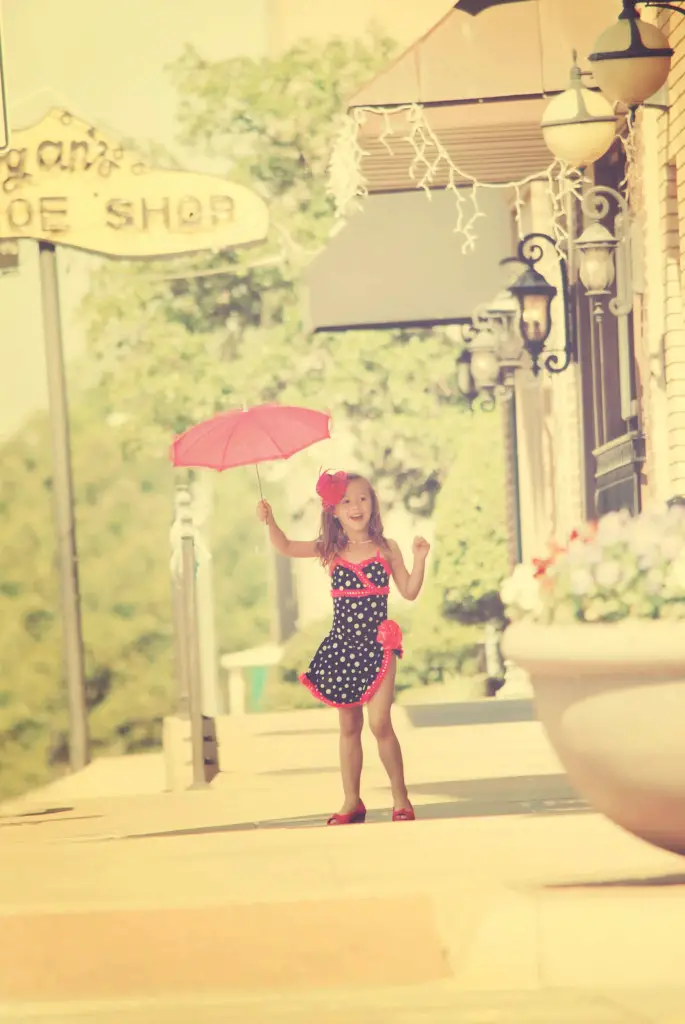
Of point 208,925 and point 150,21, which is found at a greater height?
point 150,21

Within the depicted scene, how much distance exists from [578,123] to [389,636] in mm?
4029

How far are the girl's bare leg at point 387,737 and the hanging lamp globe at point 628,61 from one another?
3.31 metres

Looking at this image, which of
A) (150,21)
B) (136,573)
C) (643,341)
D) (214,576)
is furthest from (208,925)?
(136,573)

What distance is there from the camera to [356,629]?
28.1 feet

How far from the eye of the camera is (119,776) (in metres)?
18.3

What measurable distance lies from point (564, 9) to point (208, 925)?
9.09m

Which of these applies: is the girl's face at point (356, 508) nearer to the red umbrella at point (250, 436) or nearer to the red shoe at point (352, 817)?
the red umbrella at point (250, 436)

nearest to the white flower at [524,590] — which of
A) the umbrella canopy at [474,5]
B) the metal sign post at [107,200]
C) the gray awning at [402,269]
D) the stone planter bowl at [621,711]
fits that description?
the stone planter bowl at [621,711]

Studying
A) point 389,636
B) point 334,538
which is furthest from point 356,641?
point 334,538

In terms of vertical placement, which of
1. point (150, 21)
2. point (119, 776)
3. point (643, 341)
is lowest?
point (119, 776)

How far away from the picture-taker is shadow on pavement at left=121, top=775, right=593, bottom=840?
8.41m

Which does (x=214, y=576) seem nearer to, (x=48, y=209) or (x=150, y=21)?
(x=150, y=21)

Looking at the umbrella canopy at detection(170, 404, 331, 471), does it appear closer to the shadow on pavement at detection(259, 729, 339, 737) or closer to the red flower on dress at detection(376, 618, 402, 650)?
the red flower on dress at detection(376, 618, 402, 650)

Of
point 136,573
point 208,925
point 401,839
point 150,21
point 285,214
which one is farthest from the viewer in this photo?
point 136,573
